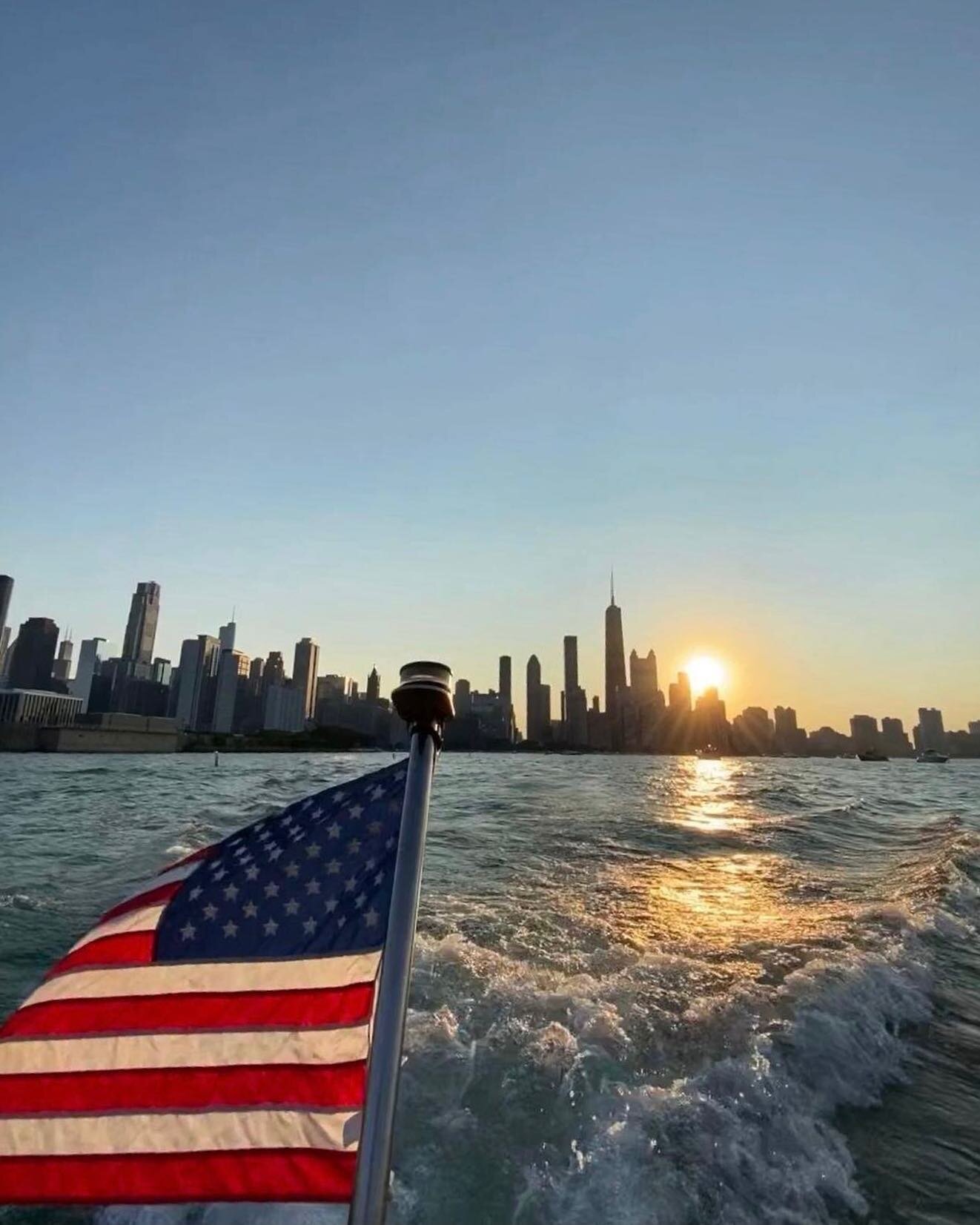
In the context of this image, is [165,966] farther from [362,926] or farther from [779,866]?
[779,866]

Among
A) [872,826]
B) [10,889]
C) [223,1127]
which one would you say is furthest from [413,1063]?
[872,826]

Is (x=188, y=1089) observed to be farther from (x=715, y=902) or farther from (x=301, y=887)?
(x=715, y=902)

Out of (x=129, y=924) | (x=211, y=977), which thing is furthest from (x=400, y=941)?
(x=129, y=924)

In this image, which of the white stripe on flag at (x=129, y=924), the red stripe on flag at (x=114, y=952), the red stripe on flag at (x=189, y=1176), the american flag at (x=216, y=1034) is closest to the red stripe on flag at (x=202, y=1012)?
the american flag at (x=216, y=1034)

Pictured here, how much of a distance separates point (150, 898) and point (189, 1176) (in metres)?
1.06

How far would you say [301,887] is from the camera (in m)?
2.98

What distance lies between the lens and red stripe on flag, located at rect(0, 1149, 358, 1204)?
8.08 feet

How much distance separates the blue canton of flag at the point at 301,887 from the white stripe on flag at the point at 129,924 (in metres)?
0.05

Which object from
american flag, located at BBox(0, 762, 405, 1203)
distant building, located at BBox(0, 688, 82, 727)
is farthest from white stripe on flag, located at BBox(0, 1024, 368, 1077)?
distant building, located at BBox(0, 688, 82, 727)

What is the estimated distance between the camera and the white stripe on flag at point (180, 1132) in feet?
8.38

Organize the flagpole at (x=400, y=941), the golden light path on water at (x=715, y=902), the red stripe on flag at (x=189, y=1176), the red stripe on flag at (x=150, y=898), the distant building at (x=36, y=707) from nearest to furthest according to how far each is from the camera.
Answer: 1. the flagpole at (x=400, y=941)
2. the red stripe on flag at (x=189, y=1176)
3. the red stripe on flag at (x=150, y=898)
4. the golden light path on water at (x=715, y=902)
5. the distant building at (x=36, y=707)

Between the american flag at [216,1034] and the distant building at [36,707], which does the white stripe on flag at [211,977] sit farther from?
the distant building at [36,707]

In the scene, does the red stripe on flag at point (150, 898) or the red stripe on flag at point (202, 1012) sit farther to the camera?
the red stripe on flag at point (150, 898)

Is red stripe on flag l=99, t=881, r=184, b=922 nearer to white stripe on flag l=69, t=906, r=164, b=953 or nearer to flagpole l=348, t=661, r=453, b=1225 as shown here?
white stripe on flag l=69, t=906, r=164, b=953
